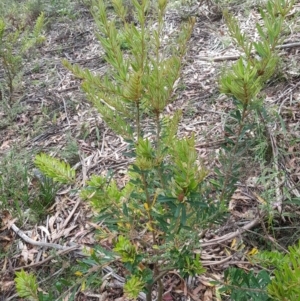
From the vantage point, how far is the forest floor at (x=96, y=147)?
1793 millimetres

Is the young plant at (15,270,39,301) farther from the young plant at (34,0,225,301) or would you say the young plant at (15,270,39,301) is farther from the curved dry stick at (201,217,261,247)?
the curved dry stick at (201,217,261,247)

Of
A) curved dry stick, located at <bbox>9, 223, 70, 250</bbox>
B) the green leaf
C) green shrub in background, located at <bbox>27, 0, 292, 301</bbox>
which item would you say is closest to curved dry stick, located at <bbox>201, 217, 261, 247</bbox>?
green shrub in background, located at <bbox>27, 0, 292, 301</bbox>

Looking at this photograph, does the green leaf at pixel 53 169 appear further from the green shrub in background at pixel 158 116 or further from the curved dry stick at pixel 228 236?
the curved dry stick at pixel 228 236

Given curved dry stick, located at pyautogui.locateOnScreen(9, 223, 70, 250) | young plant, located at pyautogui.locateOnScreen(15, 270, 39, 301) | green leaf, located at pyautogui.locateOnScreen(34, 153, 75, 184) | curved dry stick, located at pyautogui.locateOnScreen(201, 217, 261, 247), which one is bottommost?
curved dry stick, located at pyautogui.locateOnScreen(201, 217, 261, 247)

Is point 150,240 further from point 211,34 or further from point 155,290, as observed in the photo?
point 211,34

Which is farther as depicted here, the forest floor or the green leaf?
the forest floor

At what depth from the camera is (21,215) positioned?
7.37 feet

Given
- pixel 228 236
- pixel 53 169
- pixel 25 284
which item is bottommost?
pixel 228 236

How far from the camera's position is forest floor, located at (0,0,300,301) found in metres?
1.79

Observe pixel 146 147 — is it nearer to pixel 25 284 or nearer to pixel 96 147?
pixel 25 284

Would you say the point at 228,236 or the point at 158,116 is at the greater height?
the point at 158,116

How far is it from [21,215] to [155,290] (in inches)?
39.9

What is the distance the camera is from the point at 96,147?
2.67m

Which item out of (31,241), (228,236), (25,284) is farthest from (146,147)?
(31,241)
